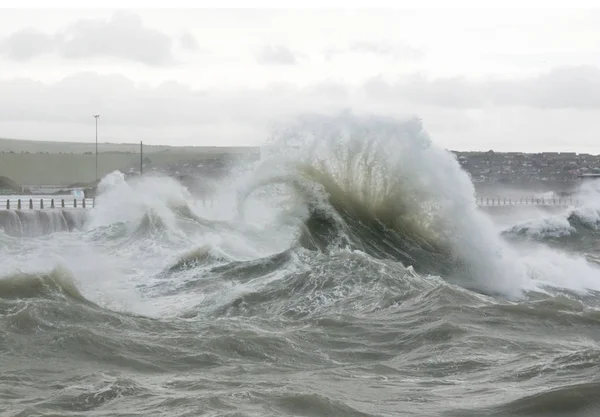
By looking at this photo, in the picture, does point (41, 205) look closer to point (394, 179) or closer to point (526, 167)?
point (394, 179)

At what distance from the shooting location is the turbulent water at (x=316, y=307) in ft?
25.7

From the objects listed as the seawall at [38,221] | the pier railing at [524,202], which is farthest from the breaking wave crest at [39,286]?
the pier railing at [524,202]

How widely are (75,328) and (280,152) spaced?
14.0 meters

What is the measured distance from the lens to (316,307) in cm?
1265

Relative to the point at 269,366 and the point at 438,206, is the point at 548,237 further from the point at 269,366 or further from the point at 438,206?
the point at 269,366

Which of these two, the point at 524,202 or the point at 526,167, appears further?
the point at 526,167

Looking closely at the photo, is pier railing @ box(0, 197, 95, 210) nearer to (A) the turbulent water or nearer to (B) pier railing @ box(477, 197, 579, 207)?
(A) the turbulent water

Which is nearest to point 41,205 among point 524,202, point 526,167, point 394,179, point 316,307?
point 394,179

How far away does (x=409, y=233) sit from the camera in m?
20.9

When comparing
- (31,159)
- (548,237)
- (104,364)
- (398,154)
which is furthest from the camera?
(31,159)

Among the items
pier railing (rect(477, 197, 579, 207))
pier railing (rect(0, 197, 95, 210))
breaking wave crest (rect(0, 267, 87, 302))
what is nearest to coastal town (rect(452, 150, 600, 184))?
pier railing (rect(477, 197, 579, 207))

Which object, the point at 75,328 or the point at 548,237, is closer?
the point at 75,328

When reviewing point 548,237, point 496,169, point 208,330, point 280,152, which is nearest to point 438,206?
point 280,152

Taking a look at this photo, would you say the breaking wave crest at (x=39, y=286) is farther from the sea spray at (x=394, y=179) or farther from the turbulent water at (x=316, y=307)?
the sea spray at (x=394, y=179)
